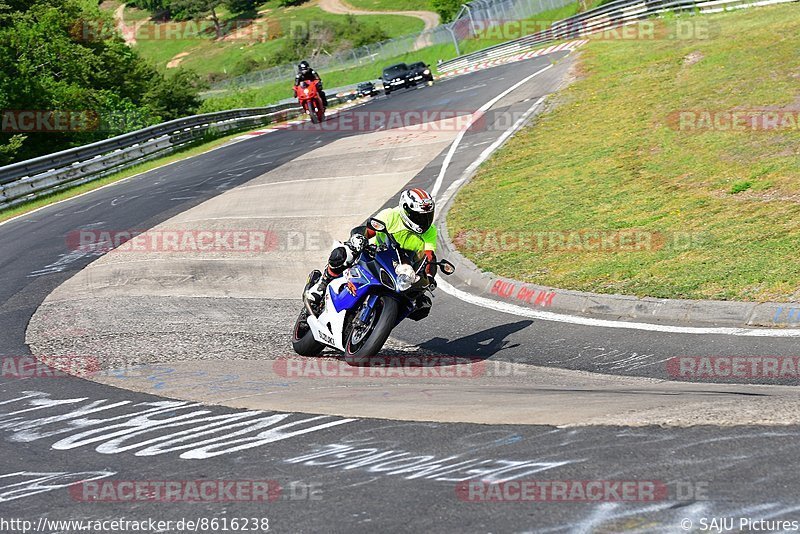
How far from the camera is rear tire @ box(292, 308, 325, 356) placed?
1009 cm

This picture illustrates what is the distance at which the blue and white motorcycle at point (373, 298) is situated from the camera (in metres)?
9.08

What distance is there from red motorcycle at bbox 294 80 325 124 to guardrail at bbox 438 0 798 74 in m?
17.6

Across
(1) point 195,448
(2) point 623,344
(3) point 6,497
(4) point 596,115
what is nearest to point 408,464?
(1) point 195,448

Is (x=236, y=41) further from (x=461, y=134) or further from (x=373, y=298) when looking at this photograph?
(x=373, y=298)

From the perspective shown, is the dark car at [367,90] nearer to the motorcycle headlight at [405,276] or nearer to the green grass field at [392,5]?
the motorcycle headlight at [405,276]

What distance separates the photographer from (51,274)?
52.4 feet

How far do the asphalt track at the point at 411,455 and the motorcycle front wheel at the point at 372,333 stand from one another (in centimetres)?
129

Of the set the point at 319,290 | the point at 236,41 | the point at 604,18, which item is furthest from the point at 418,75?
the point at 236,41

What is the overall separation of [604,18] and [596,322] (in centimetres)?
4054

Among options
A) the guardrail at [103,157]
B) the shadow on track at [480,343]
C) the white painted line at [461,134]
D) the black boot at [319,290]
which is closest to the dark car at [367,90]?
the guardrail at [103,157]

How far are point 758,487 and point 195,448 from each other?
12.0 feet

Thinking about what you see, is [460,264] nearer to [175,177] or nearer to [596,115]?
[596,115]

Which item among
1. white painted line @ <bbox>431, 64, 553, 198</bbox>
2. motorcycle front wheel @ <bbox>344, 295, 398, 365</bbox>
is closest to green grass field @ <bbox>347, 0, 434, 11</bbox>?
white painted line @ <bbox>431, 64, 553, 198</bbox>

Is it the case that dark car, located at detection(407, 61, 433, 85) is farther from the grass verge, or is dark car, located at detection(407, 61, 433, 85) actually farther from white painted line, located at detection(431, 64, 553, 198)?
the grass verge
